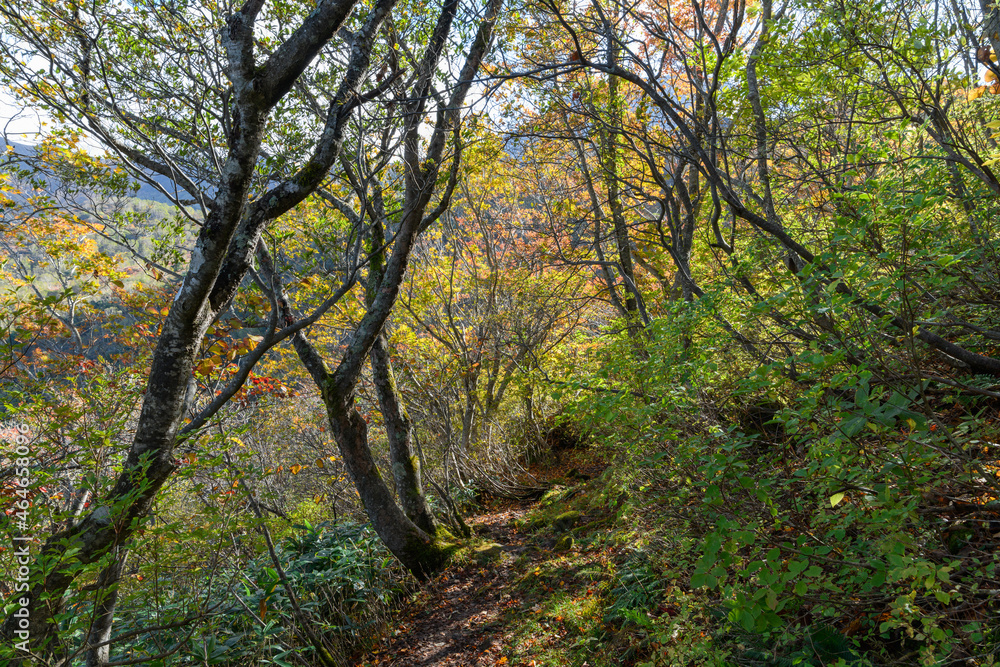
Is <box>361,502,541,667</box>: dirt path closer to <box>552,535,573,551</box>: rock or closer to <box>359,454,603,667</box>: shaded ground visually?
<box>359,454,603,667</box>: shaded ground

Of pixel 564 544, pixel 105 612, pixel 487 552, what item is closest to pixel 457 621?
pixel 487 552

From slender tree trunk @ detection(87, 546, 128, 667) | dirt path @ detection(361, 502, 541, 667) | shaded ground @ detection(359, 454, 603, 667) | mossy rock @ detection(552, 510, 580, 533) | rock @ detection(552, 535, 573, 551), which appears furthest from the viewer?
mossy rock @ detection(552, 510, 580, 533)

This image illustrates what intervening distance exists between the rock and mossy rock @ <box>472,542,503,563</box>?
0.71 metres

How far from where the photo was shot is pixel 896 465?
1.75 m

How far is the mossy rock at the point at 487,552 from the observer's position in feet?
18.2

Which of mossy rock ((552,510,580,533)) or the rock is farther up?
mossy rock ((552,510,580,533))

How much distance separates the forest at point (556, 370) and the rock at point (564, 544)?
3cm

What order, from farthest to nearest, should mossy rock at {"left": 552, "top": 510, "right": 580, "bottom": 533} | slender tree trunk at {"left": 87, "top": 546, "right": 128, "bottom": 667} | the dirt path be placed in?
mossy rock at {"left": 552, "top": 510, "right": 580, "bottom": 533} → the dirt path → slender tree trunk at {"left": 87, "top": 546, "right": 128, "bottom": 667}

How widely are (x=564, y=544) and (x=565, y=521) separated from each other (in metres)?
0.62

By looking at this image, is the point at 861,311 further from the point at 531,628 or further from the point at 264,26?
the point at 264,26

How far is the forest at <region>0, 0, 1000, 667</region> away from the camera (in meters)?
2.03

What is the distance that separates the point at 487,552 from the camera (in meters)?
5.63

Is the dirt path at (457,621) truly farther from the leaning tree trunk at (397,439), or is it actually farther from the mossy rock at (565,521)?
the leaning tree trunk at (397,439)

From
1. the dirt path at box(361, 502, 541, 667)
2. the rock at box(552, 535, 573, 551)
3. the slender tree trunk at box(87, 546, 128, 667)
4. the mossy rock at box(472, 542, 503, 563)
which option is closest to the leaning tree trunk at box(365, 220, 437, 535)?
the mossy rock at box(472, 542, 503, 563)
